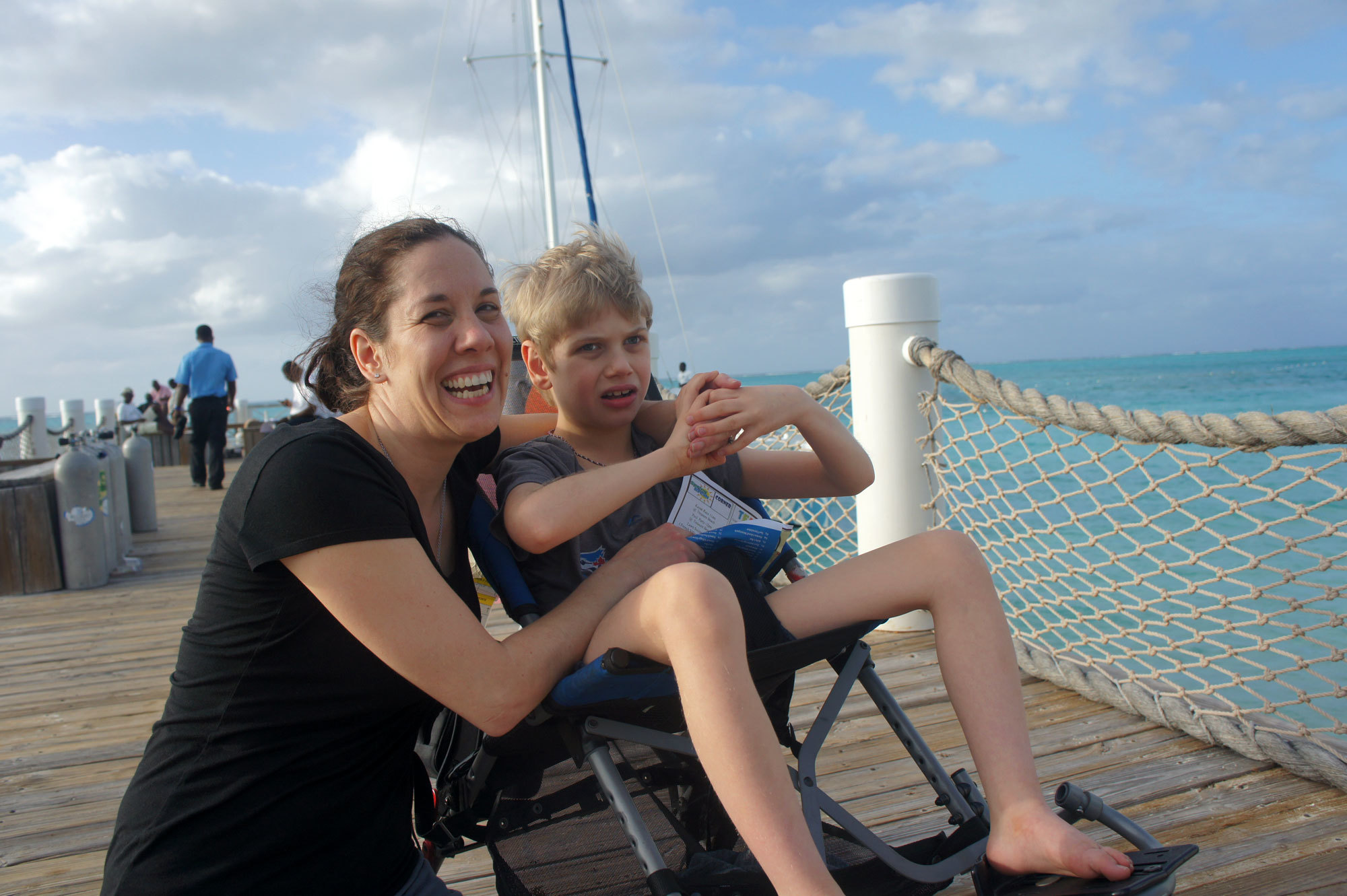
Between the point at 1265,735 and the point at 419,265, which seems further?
the point at 1265,735

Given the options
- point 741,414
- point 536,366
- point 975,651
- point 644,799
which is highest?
point 536,366

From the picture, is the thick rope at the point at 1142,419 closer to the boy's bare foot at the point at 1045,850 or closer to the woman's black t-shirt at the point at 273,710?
the boy's bare foot at the point at 1045,850

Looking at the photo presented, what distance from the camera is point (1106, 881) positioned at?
3.72 feet

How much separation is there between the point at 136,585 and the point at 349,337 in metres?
4.88

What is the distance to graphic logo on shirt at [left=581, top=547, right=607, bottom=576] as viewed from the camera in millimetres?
1662

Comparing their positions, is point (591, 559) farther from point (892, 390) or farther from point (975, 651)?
point (892, 390)

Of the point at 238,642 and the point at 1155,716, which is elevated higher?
the point at 238,642

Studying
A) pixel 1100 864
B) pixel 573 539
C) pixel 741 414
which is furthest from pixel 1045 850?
pixel 573 539

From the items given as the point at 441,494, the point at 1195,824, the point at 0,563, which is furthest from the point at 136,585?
the point at 1195,824

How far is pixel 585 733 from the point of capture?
130cm

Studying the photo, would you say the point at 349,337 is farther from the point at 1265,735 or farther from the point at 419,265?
the point at 1265,735

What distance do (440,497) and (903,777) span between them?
1.37 metres

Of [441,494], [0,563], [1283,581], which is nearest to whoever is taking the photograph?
[441,494]

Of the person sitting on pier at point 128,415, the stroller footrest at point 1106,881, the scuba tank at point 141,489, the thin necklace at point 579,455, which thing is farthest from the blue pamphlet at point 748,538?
the person sitting on pier at point 128,415
